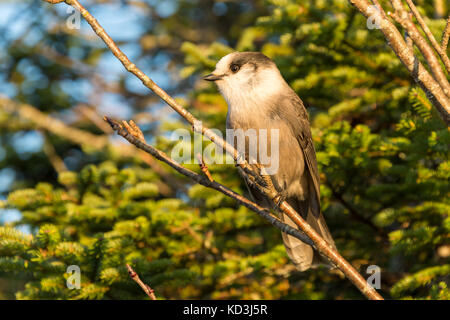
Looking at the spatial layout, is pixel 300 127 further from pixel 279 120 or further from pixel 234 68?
pixel 234 68

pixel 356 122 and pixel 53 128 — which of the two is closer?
pixel 356 122

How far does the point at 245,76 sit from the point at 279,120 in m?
0.40

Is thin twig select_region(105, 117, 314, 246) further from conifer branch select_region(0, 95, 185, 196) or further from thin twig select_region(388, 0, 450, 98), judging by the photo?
conifer branch select_region(0, 95, 185, 196)

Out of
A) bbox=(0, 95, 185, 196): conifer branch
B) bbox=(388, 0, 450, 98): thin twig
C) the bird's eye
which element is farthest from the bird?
bbox=(0, 95, 185, 196): conifer branch

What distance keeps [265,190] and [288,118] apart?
1.01 metres

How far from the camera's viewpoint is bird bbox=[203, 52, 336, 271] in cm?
322

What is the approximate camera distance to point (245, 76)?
340cm

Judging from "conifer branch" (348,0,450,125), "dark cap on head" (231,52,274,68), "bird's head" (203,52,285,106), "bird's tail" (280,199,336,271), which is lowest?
"bird's tail" (280,199,336,271)

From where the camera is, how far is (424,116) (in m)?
3.08

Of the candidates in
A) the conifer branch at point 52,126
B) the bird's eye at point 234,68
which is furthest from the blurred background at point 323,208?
the conifer branch at point 52,126

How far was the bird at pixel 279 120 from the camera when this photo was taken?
3217 mm

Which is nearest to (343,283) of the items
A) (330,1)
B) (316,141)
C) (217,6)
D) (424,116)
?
(316,141)

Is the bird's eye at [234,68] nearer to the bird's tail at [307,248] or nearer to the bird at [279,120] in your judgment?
the bird at [279,120]

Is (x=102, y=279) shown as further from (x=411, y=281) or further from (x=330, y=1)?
(x=330, y=1)
